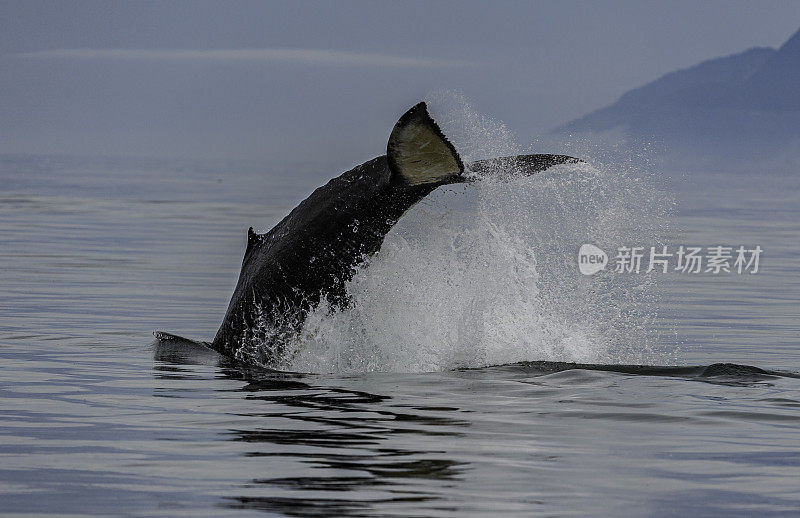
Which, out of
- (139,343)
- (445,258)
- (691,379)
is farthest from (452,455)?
(139,343)

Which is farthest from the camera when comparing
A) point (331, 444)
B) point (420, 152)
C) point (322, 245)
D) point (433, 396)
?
point (322, 245)

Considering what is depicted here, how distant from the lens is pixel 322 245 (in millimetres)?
11758

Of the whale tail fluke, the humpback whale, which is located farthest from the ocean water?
the whale tail fluke

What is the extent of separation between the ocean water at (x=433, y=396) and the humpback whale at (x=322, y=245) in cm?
21

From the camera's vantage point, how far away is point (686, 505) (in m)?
7.18

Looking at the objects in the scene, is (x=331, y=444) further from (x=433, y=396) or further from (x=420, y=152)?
(x=420, y=152)

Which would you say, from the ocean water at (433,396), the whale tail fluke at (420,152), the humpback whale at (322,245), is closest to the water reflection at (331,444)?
the ocean water at (433,396)

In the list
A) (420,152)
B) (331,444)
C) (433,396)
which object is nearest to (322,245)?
(420,152)

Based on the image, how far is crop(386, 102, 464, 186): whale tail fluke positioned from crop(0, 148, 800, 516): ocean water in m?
0.57

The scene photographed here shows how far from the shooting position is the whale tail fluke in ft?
34.4

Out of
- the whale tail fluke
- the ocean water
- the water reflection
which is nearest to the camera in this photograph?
the water reflection

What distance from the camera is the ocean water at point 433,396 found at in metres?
7.45

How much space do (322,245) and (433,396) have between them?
1.96 meters

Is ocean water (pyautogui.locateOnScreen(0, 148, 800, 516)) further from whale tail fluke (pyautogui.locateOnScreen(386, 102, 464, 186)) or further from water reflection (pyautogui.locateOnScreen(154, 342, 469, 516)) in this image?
whale tail fluke (pyautogui.locateOnScreen(386, 102, 464, 186))
